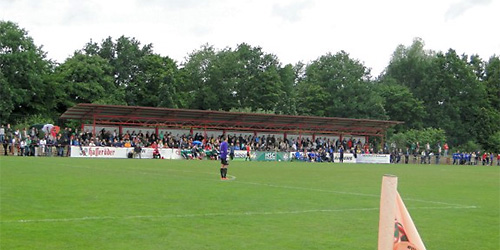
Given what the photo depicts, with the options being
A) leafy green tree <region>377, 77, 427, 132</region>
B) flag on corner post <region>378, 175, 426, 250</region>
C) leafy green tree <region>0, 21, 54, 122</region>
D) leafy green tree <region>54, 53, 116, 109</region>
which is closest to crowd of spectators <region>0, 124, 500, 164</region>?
leafy green tree <region>0, 21, 54, 122</region>

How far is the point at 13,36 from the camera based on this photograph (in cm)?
7450

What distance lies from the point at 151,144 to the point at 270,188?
3142 centimetres

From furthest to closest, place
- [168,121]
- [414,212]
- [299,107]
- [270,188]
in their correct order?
[299,107] < [168,121] < [270,188] < [414,212]

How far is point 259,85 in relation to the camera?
93.7 metres

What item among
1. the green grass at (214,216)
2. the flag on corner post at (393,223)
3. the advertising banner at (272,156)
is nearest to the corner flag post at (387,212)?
the flag on corner post at (393,223)

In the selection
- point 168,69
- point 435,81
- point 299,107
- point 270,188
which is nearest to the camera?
point 270,188

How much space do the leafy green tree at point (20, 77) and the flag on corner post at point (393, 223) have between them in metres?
72.3

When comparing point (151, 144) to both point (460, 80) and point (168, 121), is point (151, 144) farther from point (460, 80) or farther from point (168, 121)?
point (460, 80)

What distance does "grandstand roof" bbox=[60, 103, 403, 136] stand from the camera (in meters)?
51.2

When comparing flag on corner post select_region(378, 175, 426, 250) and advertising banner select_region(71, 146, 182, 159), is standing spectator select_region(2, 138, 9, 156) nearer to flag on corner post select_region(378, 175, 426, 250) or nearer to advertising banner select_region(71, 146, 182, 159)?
advertising banner select_region(71, 146, 182, 159)

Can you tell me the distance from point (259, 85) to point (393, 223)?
8992 centimetres

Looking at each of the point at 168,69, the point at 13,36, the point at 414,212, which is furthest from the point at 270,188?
the point at 168,69

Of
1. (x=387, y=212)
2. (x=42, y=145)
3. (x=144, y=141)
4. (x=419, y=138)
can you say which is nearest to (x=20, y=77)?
(x=144, y=141)

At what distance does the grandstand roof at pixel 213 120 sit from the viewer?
5119 cm
